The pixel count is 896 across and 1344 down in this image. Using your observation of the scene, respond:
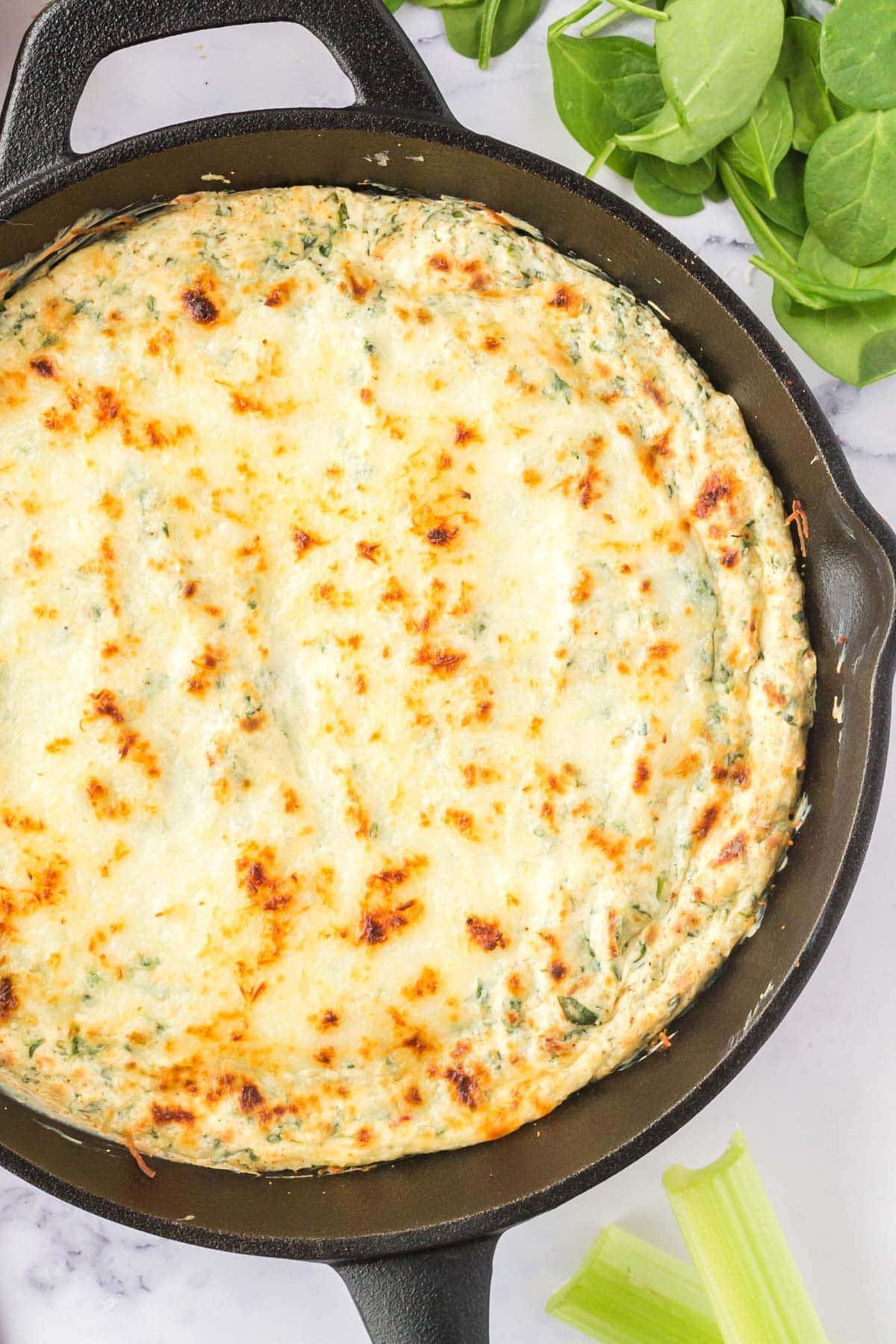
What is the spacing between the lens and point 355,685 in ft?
7.25

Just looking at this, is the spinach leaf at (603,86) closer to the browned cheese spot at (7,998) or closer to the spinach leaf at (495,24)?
the spinach leaf at (495,24)

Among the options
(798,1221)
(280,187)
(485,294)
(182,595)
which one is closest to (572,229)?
(485,294)

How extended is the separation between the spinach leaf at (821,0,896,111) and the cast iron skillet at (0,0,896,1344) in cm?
52

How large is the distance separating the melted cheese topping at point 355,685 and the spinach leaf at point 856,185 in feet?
1.59

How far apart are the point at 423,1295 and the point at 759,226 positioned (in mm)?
2153

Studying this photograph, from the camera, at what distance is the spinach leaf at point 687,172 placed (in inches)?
96.4

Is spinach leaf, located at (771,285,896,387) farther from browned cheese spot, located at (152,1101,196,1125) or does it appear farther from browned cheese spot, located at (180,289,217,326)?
browned cheese spot, located at (152,1101,196,1125)

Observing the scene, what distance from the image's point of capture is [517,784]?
2.23 metres

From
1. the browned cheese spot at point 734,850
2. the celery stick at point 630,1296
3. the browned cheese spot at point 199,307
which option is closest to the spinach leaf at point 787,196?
the browned cheese spot at point 199,307

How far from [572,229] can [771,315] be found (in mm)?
526

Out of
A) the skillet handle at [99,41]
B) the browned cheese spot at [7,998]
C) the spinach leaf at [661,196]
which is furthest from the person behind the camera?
the spinach leaf at [661,196]

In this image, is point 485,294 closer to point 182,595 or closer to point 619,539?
point 619,539

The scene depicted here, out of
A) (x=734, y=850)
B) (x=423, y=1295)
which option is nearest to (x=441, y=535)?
(x=734, y=850)

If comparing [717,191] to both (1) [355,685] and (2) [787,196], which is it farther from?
(1) [355,685]
